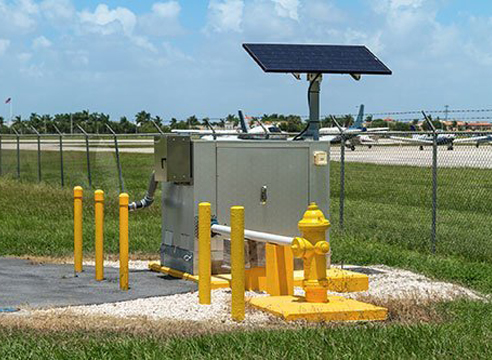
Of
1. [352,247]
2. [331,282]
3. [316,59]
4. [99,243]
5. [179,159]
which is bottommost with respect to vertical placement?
[352,247]

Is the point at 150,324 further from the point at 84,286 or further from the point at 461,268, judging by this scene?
the point at 461,268

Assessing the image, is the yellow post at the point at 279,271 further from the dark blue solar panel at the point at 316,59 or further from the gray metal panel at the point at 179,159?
the dark blue solar panel at the point at 316,59

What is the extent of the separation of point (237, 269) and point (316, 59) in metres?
4.15

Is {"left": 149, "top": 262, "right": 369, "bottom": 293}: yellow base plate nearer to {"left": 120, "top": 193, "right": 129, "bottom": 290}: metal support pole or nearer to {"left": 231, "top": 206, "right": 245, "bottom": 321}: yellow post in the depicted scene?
{"left": 120, "top": 193, "right": 129, "bottom": 290}: metal support pole

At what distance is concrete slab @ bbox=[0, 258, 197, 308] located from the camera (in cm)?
918

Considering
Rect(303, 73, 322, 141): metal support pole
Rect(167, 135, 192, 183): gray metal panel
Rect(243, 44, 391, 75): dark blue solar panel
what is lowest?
Rect(167, 135, 192, 183): gray metal panel

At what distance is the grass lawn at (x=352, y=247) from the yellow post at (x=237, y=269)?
0.89 metres

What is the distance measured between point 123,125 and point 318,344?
5597 centimetres

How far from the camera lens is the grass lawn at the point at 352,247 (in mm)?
6434

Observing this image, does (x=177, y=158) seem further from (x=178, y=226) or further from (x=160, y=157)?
(x=178, y=226)

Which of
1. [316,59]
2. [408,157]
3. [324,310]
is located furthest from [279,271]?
[408,157]

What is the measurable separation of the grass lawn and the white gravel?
0.54 m

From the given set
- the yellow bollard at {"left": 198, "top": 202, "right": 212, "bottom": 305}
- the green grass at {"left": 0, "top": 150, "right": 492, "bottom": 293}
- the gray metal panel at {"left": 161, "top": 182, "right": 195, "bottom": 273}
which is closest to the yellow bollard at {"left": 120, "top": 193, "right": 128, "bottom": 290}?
the gray metal panel at {"left": 161, "top": 182, "right": 195, "bottom": 273}

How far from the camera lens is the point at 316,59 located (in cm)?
1137
